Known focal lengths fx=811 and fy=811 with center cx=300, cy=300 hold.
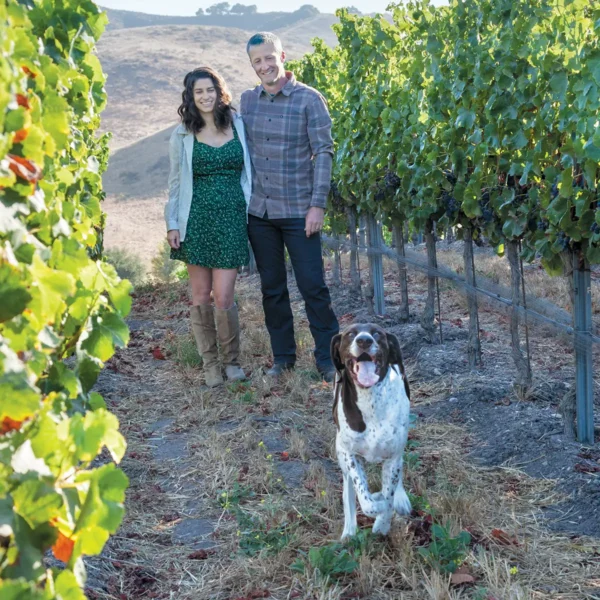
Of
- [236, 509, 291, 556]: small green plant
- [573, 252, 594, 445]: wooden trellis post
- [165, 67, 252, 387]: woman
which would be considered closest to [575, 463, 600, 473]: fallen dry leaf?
[573, 252, 594, 445]: wooden trellis post

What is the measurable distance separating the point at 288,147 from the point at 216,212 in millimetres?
707

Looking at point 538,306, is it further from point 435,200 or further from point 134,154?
point 134,154

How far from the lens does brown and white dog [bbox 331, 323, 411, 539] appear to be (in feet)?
10.7

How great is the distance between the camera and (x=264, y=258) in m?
6.03

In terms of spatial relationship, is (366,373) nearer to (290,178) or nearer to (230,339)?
(290,178)

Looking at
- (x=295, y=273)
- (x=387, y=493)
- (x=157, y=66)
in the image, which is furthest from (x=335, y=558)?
(x=157, y=66)

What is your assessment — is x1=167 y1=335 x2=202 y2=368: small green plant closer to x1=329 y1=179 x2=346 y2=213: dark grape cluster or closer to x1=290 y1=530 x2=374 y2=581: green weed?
x1=329 y1=179 x2=346 y2=213: dark grape cluster

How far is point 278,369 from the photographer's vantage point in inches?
247

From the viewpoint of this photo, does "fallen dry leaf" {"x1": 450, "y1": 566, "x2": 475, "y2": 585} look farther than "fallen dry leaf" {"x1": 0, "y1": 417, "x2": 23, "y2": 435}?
Yes

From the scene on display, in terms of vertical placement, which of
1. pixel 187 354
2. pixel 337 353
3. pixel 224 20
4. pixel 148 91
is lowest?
pixel 187 354

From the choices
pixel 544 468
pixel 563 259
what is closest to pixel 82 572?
pixel 544 468

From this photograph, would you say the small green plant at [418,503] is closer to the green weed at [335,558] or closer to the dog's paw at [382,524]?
the dog's paw at [382,524]

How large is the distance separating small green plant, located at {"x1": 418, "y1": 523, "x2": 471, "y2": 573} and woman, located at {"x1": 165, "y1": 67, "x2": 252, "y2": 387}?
9.99ft

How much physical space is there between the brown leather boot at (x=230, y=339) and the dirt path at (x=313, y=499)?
202 mm
